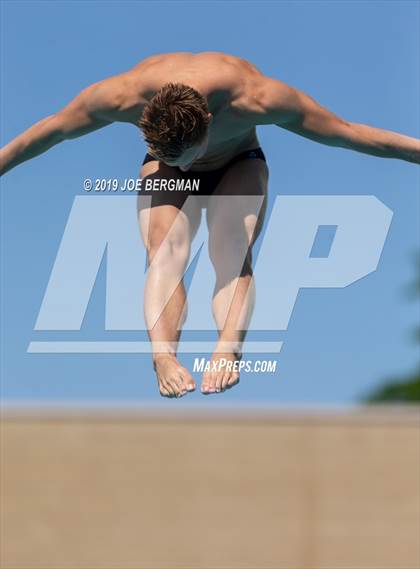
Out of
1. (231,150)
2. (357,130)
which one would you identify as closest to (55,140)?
(231,150)

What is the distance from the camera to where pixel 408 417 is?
22.6 ft

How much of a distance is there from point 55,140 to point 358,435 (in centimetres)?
259

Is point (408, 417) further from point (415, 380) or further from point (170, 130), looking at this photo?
point (415, 380)

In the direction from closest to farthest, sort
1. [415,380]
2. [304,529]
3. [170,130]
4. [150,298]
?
[170,130]
[150,298]
[304,529]
[415,380]

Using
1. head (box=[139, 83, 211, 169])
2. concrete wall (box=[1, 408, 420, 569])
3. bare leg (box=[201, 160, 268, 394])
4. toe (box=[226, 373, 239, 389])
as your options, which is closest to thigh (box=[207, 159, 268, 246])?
bare leg (box=[201, 160, 268, 394])

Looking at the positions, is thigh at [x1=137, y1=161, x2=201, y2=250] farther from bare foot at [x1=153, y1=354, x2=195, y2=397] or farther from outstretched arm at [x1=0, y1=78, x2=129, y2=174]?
bare foot at [x1=153, y1=354, x2=195, y2=397]

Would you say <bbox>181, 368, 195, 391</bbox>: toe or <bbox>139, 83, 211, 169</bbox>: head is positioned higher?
<bbox>139, 83, 211, 169</bbox>: head

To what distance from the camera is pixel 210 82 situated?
541 centimetres

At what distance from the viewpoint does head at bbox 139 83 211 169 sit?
17.0 ft

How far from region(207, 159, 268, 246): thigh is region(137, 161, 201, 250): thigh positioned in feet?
0.41

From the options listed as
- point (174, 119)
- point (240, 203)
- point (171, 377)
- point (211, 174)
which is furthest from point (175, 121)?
point (171, 377)

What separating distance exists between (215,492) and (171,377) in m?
1.73

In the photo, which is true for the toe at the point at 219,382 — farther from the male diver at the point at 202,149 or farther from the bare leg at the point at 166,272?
the bare leg at the point at 166,272

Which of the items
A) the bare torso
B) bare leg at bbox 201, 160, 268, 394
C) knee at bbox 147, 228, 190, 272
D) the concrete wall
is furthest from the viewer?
the concrete wall
